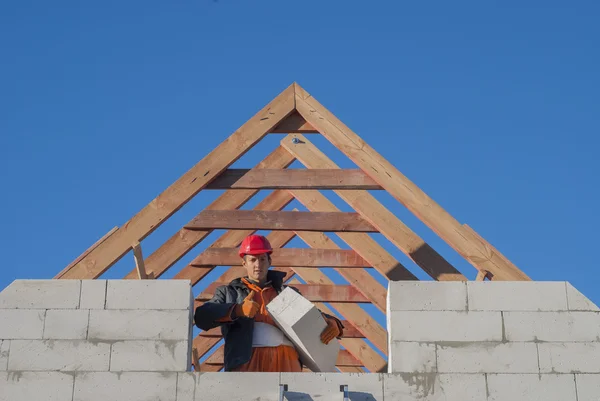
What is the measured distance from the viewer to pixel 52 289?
249 inches

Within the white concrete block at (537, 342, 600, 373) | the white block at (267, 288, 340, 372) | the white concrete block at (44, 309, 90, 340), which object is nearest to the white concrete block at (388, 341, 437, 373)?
the white block at (267, 288, 340, 372)

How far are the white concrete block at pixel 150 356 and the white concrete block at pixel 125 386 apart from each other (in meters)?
0.04

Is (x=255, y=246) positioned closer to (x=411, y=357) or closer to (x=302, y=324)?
(x=302, y=324)

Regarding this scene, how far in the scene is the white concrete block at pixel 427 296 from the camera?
6.23m

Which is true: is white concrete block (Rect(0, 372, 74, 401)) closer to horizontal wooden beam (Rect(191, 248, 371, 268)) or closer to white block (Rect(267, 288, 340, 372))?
white block (Rect(267, 288, 340, 372))

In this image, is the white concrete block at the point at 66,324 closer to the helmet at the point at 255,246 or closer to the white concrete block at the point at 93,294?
the white concrete block at the point at 93,294

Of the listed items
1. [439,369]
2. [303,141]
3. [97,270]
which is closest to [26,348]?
[97,270]

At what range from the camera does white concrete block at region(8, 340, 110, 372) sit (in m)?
6.09

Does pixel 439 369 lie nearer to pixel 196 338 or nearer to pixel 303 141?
pixel 303 141

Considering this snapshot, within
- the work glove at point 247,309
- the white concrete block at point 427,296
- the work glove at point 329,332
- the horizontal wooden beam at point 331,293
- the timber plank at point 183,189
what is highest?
the horizontal wooden beam at point 331,293

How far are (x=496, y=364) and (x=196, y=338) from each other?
667 cm

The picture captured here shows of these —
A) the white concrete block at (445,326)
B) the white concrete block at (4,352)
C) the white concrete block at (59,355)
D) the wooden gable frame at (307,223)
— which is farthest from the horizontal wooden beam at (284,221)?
the white concrete block at (4,352)

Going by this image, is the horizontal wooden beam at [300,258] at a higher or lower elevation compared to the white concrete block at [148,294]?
higher

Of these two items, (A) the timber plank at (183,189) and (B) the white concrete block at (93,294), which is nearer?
(B) the white concrete block at (93,294)
